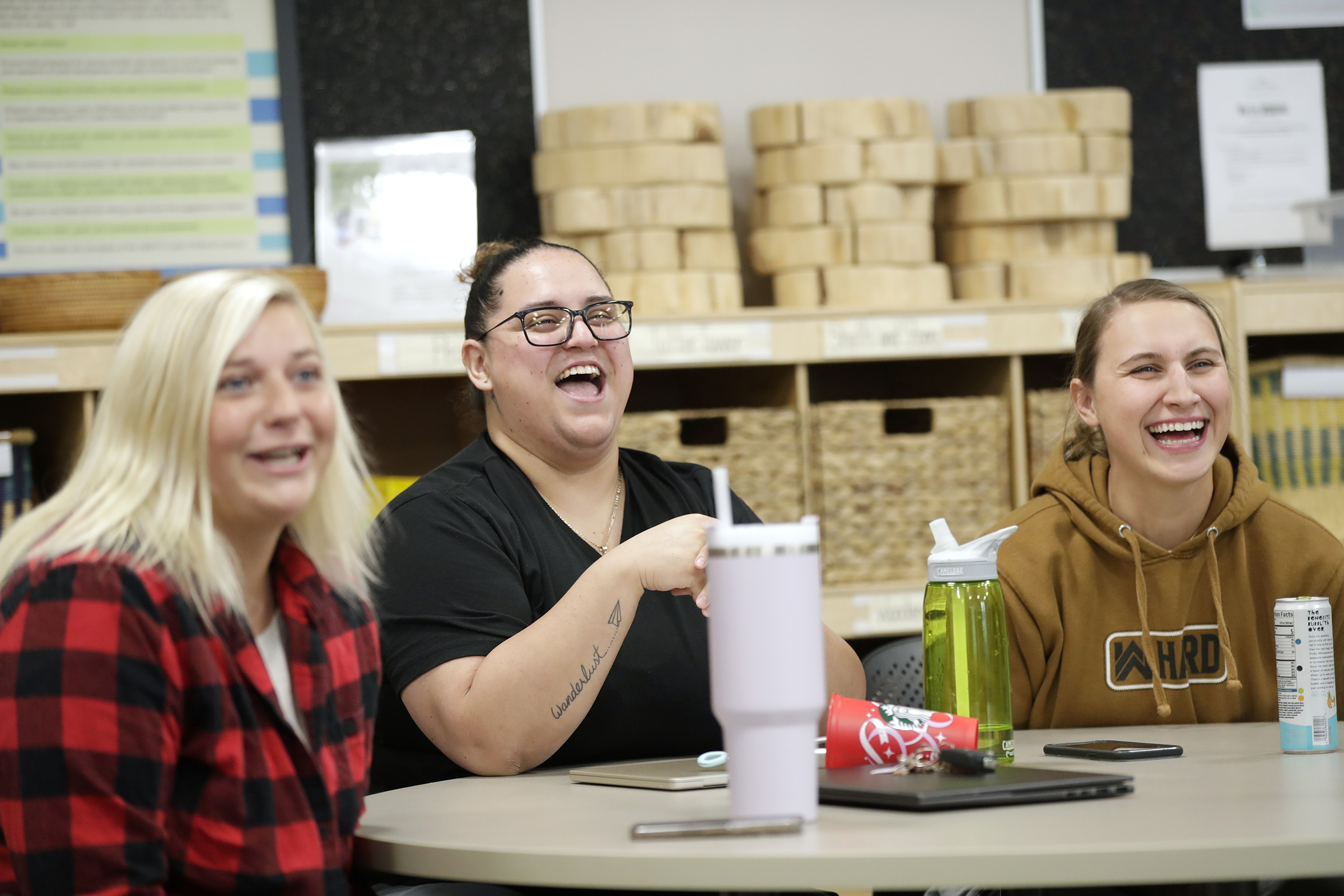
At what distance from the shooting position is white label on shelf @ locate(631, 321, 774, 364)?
2604mm

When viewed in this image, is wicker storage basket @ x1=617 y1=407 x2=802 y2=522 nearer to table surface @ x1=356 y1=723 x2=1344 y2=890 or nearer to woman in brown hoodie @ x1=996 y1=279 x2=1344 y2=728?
woman in brown hoodie @ x1=996 y1=279 x2=1344 y2=728

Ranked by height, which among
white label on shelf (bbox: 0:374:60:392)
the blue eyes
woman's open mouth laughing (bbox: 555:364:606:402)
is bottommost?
the blue eyes

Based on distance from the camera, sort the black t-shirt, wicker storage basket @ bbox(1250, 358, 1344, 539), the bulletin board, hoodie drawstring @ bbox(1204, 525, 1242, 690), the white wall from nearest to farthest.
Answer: the black t-shirt < hoodie drawstring @ bbox(1204, 525, 1242, 690) < wicker storage basket @ bbox(1250, 358, 1344, 539) < the white wall < the bulletin board

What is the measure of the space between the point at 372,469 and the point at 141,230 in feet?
2.29

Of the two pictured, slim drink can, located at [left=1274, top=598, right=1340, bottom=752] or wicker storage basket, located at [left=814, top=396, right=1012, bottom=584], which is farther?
wicker storage basket, located at [left=814, top=396, right=1012, bottom=584]

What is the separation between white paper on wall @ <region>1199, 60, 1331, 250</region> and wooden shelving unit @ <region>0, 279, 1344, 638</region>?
343 mm

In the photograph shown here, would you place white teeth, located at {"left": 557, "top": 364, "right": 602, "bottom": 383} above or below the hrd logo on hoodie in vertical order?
above

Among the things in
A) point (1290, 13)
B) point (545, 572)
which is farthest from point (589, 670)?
point (1290, 13)

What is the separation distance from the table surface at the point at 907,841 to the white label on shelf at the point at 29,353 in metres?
1.52

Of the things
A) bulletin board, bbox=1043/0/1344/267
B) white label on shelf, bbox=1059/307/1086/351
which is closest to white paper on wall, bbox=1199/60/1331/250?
bulletin board, bbox=1043/0/1344/267

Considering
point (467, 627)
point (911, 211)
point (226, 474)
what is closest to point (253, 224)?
point (911, 211)

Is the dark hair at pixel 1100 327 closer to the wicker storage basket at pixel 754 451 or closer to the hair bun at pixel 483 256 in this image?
the wicker storage basket at pixel 754 451

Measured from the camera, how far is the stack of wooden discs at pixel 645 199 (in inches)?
105

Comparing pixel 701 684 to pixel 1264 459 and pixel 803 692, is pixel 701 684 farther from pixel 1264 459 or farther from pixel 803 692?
pixel 1264 459
